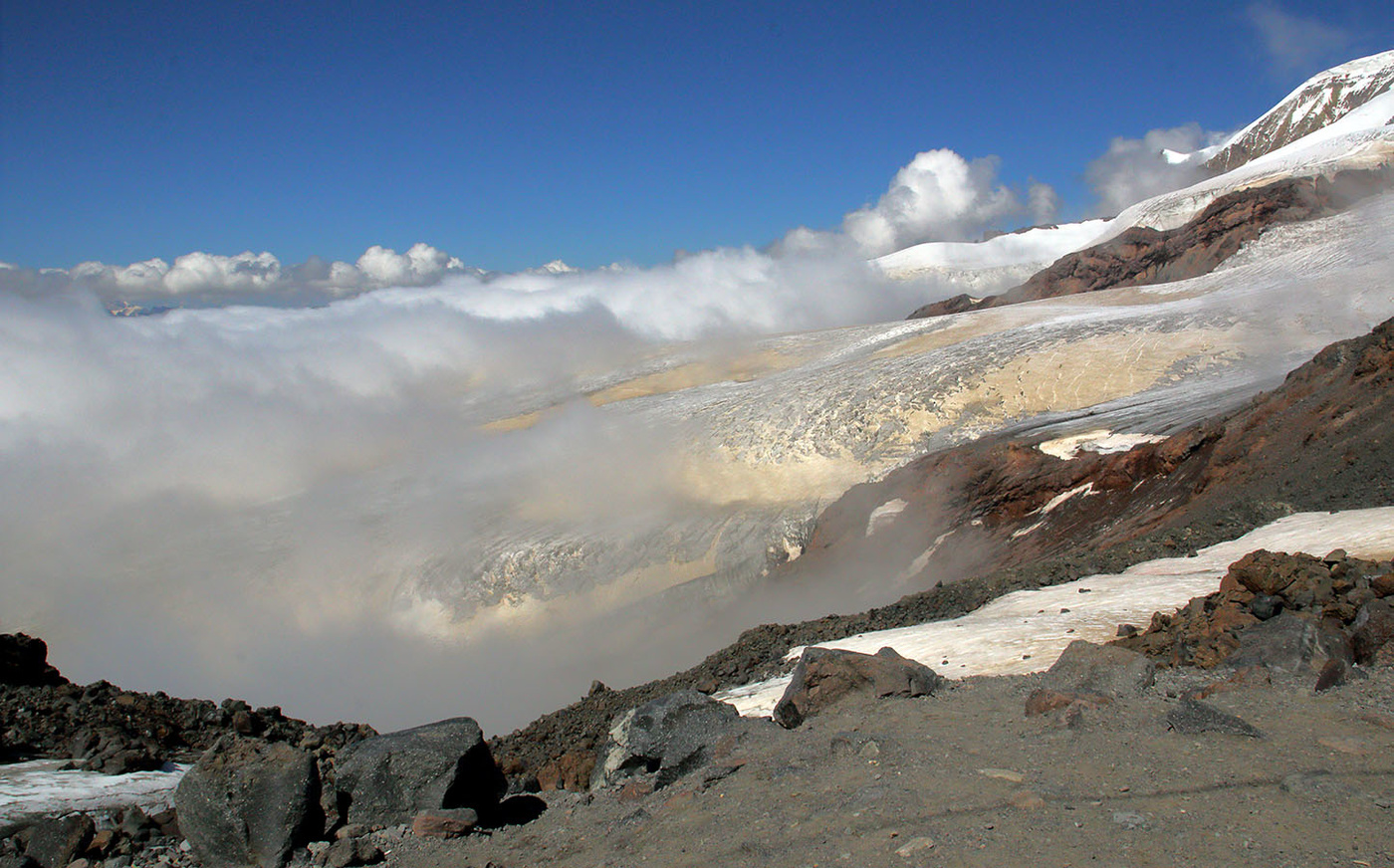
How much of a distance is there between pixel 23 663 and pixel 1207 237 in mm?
66828

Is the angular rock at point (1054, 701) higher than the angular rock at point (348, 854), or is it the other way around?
the angular rock at point (348, 854)

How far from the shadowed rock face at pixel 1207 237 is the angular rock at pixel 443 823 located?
47.1 m

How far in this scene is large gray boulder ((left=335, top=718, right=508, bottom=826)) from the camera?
7215 millimetres

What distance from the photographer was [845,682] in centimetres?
829

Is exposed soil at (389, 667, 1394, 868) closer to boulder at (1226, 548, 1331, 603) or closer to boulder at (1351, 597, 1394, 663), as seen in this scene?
boulder at (1351, 597, 1394, 663)

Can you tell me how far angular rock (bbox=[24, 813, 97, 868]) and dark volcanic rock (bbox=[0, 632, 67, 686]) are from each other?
4.71m

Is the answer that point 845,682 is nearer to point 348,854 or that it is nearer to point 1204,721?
point 1204,721

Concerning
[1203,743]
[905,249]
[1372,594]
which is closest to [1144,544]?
[1372,594]

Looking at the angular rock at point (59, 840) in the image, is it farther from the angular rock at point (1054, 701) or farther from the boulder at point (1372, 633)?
the boulder at point (1372, 633)

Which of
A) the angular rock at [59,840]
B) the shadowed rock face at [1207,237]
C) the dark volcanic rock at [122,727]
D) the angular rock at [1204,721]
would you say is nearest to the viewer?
the angular rock at [1204,721]

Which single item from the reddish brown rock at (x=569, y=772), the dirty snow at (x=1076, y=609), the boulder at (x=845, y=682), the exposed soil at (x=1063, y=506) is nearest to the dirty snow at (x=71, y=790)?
the reddish brown rock at (x=569, y=772)

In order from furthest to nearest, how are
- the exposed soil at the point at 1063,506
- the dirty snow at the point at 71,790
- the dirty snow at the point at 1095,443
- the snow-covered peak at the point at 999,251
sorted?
the snow-covered peak at the point at 999,251 → the dirty snow at the point at 1095,443 → the exposed soil at the point at 1063,506 → the dirty snow at the point at 71,790

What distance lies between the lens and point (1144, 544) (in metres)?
13.5

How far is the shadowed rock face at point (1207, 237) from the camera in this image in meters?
54.6
